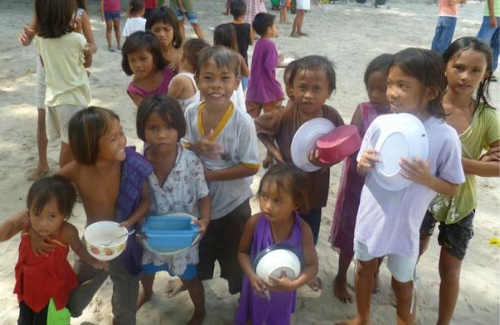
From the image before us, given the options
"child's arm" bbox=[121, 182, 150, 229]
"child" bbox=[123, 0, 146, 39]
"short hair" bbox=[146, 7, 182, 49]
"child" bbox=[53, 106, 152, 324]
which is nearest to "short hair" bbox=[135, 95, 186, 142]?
"child" bbox=[53, 106, 152, 324]

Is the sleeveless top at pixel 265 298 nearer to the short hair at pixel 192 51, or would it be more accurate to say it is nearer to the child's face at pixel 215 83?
the child's face at pixel 215 83

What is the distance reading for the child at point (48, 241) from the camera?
5.99ft

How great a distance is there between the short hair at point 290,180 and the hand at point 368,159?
0.28 metres

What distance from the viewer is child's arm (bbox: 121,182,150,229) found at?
1.90 meters

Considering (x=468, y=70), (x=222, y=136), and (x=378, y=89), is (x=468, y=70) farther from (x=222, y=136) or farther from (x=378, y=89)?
(x=222, y=136)

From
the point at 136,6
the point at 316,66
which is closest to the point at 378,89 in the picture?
the point at 316,66

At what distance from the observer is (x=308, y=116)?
2.25m

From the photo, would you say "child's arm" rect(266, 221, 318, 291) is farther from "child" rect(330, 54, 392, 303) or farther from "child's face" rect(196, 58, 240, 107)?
"child's face" rect(196, 58, 240, 107)

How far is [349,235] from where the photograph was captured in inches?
95.3

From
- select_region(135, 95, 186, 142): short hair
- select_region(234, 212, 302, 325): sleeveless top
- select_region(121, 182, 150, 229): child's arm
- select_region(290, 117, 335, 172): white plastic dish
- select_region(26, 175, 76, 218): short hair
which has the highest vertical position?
select_region(135, 95, 186, 142): short hair

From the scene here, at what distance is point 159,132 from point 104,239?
1.66 ft

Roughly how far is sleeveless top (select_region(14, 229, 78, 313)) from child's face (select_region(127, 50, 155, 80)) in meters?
1.16

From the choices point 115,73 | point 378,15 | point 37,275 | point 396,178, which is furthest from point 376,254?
point 378,15

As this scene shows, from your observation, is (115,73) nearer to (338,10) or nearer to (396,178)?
(396,178)
